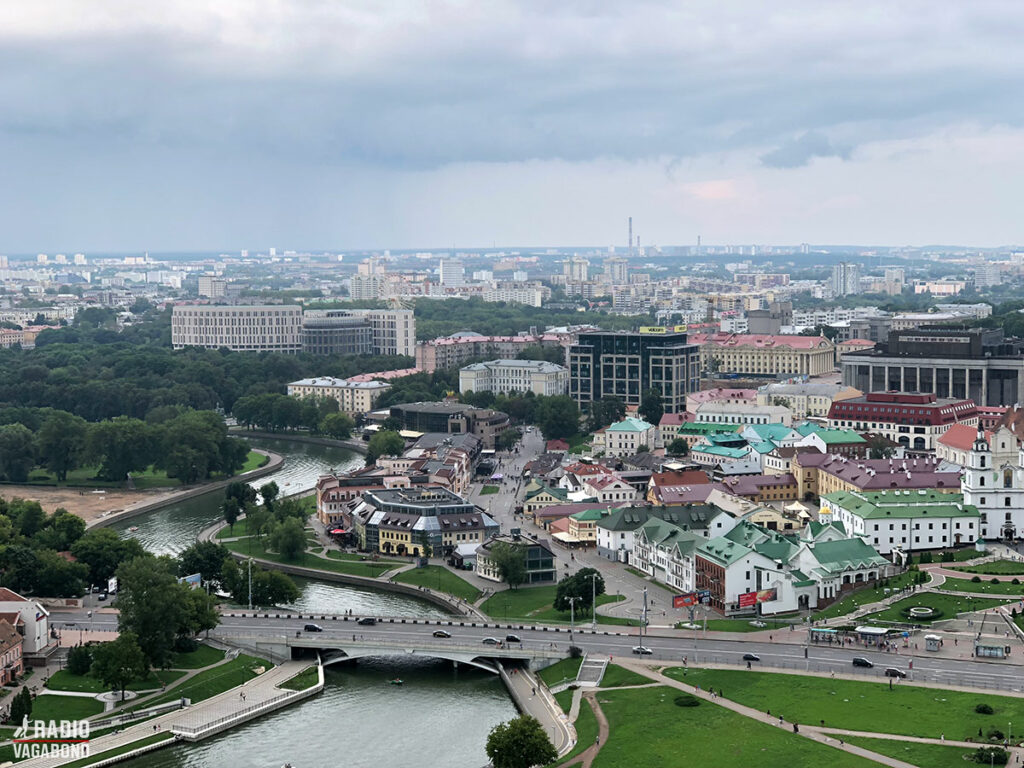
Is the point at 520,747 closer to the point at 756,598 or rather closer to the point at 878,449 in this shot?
the point at 756,598

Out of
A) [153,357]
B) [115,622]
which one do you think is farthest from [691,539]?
[153,357]

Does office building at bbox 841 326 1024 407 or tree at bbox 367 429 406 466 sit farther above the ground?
office building at bbox 841 326 1024 407

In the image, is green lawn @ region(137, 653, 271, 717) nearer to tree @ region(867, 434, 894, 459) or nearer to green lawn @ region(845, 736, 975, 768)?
green lawn @ region(845, 736, 975, 768)

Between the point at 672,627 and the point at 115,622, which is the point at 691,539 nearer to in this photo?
the point at 672,627

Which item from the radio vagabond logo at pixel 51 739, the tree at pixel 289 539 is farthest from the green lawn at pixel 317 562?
the radio vagabond logo at pixel 51 739

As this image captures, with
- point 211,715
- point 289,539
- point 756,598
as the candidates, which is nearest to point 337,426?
point 289,539

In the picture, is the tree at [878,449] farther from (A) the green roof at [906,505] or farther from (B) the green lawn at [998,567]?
(B) the green lawn at [998,567]

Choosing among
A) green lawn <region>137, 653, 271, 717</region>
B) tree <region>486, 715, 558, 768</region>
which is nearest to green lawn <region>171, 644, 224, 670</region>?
green lawn <region>137, 653, 271, 717</region>
